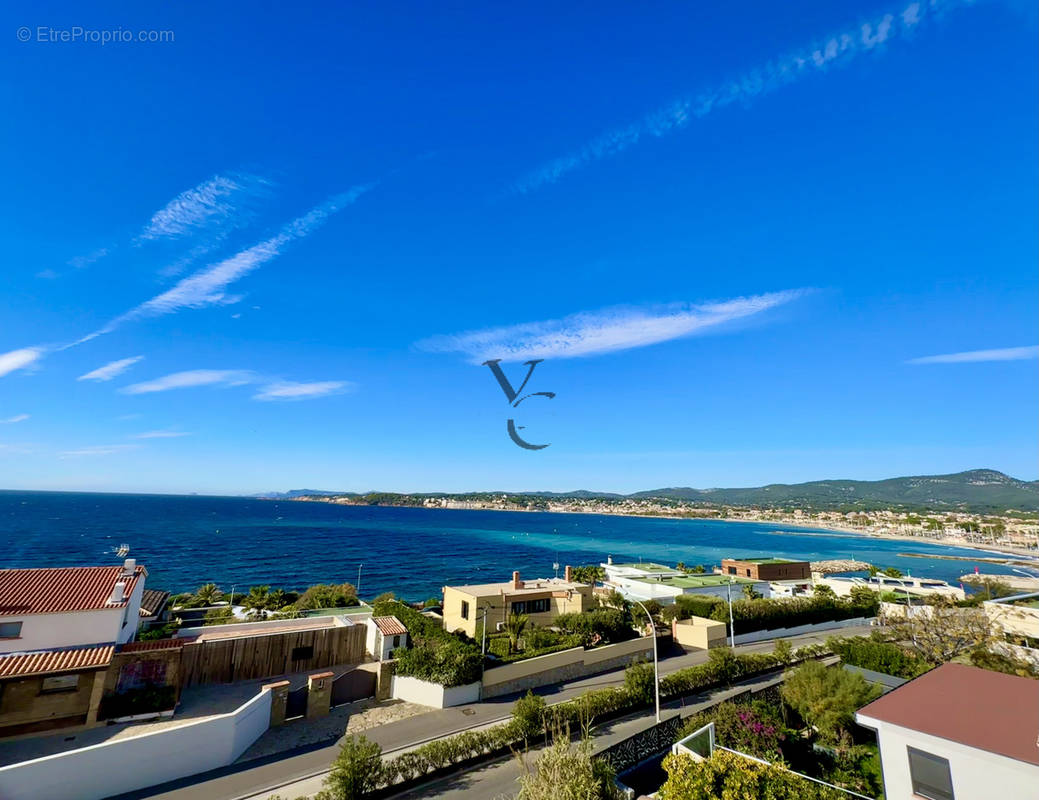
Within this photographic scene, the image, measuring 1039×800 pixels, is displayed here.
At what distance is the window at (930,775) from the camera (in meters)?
13.4

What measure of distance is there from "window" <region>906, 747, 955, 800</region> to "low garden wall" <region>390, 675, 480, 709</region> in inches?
745

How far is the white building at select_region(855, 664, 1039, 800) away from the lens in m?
12.5

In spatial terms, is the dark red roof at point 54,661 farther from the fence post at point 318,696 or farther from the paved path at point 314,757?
the fence post at point 318,696

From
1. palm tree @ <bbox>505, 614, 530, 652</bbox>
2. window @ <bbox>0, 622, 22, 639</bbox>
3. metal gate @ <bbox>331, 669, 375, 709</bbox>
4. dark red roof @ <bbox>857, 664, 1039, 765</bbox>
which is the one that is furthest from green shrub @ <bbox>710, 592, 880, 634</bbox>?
window @ <bbox>0, 622, 22, 639</bbox>

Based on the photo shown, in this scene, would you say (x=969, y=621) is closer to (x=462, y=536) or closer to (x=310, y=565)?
(x=310, y=565)

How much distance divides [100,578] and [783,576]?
77.6 meters

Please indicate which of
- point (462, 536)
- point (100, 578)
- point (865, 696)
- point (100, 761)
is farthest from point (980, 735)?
point (462, 536)

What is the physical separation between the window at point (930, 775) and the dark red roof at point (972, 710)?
0.75m

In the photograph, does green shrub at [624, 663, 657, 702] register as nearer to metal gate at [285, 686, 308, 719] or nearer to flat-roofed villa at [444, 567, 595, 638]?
flat-roofed villa at [444, 567, 595, 638]

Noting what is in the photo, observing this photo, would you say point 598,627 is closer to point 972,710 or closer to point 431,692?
point 431,692

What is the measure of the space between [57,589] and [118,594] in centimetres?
289

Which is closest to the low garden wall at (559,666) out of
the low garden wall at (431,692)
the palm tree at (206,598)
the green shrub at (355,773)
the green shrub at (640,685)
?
the low garden wall at (431,692)

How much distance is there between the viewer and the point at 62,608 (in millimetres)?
21641

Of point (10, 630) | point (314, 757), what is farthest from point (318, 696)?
point (10, 630)
